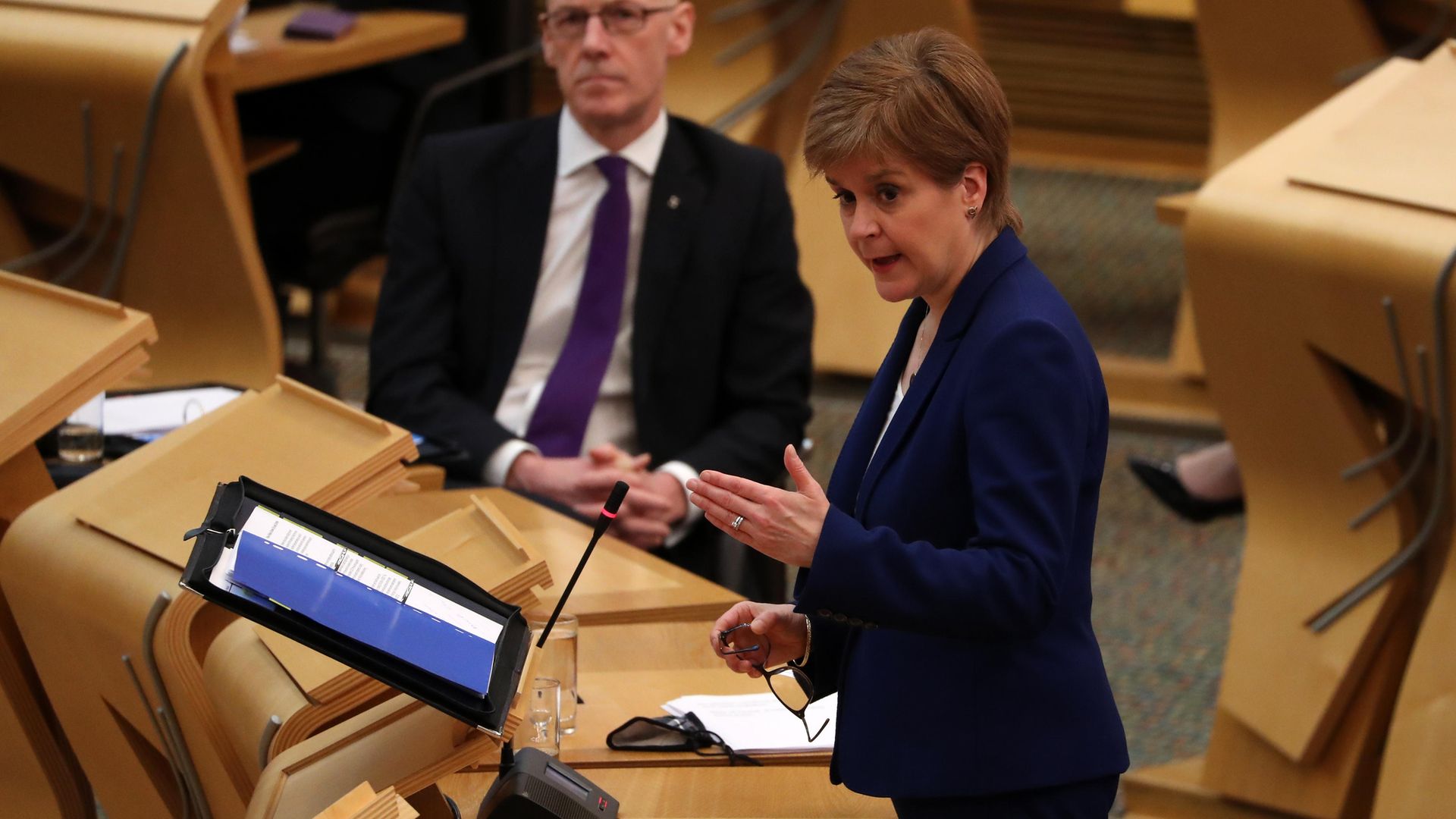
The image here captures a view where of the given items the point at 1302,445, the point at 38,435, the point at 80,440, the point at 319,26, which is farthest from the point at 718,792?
the point at 319,26

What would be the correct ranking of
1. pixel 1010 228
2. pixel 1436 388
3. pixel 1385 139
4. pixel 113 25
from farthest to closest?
pixel 113 25 → pixel 1385 139 → pixel 1436 388 → pixel 1010 228

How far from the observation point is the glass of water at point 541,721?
1559 mm

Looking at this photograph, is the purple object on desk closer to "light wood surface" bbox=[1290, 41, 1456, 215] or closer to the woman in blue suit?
"light wood surface" bbox=[1290, 41, 1456, 215]

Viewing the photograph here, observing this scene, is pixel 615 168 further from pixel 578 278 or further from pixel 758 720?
pixel 758 720

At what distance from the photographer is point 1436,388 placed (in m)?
2.27

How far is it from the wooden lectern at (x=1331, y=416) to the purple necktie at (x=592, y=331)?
90 cm

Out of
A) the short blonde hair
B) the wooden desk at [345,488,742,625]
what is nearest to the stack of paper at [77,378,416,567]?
the wooden desk at [345,488,742,625]

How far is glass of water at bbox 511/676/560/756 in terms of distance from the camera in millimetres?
1559

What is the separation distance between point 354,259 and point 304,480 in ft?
7.86

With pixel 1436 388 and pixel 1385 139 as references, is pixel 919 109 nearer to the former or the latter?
pixel 1436 388

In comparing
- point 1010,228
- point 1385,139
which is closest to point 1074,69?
point 1385,139

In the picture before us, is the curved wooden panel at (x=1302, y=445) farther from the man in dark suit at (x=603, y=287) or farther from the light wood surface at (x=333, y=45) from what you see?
the light wood surface at (x=333, y=45)

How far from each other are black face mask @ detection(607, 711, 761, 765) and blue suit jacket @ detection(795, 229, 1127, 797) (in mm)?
193

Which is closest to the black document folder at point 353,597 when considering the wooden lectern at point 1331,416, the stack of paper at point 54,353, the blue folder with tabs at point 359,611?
the blue folder with tabs at point 359,611
